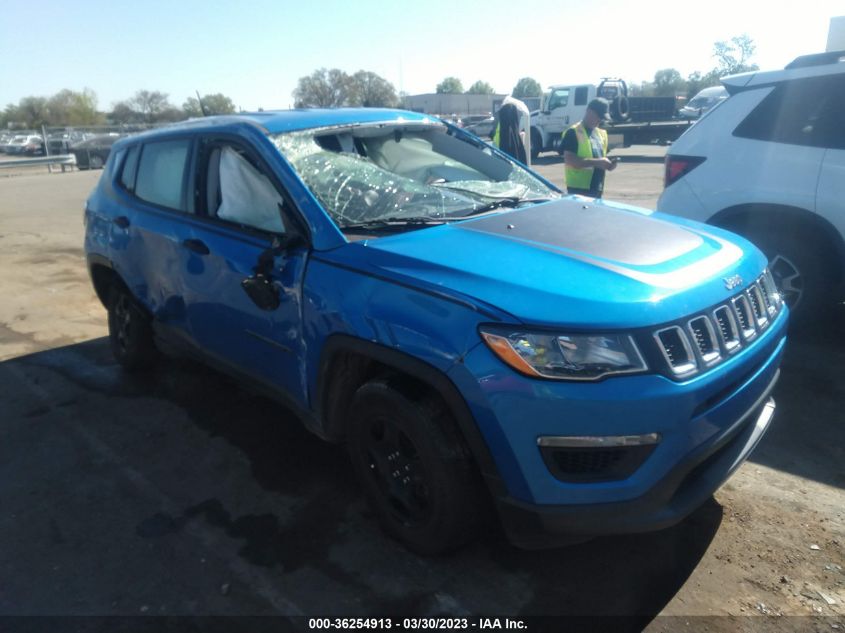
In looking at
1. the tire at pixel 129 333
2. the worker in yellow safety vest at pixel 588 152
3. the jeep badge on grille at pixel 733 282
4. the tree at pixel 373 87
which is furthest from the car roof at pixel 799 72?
the tree at pixel 373 87

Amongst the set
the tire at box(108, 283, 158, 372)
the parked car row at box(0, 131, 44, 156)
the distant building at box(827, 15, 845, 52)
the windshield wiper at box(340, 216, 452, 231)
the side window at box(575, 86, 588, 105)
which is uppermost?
the distant building at box(827, 15, 845, 52)

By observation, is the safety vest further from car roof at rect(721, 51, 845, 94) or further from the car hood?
the car hood

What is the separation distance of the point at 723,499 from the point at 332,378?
6.31ft

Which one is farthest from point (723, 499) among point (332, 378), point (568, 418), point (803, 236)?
point (803, 236)

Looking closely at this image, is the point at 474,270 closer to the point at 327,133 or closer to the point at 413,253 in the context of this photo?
the point at 413,253

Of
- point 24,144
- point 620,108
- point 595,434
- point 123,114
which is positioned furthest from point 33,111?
point 595,434

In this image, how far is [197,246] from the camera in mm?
3566

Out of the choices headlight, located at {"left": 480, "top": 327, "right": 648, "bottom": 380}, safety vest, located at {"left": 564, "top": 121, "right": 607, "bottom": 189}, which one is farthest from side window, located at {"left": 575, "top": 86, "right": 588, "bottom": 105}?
headlight, located at {"left": 480, "top": 327, "right": 648, "bottom": 380}

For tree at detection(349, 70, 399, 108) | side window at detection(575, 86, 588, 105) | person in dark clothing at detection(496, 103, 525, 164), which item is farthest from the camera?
tree at detection(349, 70, 399, 108)

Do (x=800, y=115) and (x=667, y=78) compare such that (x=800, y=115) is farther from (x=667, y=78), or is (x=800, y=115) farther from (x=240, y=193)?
(x=667, y=78)

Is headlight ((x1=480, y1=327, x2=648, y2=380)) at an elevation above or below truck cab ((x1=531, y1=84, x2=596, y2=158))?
below

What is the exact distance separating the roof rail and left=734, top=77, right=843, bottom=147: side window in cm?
12

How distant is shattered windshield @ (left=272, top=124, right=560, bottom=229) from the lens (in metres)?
3.14

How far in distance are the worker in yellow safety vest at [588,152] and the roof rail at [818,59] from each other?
1648 mm
